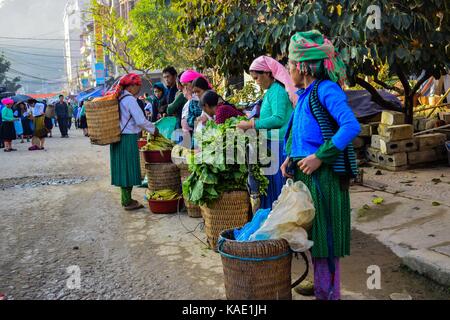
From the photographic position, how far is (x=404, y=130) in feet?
28.7

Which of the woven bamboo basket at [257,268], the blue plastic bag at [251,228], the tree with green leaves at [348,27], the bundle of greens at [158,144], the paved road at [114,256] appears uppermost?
the tree with green leaves at [348,27]

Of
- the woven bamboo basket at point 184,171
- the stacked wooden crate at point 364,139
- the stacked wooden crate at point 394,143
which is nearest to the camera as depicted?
the woven bamboo basket at point 184,171

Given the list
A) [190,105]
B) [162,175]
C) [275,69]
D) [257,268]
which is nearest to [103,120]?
[162,175]

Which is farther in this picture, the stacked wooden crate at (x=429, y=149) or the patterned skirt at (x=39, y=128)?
the patterned skirt at (x=39, y=128)

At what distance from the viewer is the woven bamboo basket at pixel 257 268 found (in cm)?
327

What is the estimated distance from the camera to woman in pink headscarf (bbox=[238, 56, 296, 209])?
14.3 feet

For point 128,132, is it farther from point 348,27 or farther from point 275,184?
point 348,27

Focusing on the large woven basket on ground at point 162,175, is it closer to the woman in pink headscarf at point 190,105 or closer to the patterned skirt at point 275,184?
the woman in pink headscarf at point 190,105

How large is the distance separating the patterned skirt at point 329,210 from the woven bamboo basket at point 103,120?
401cm

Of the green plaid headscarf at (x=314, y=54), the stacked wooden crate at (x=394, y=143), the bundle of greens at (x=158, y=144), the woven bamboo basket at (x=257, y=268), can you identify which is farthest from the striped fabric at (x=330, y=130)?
the stacked wooden crate at (x=394, y=143)

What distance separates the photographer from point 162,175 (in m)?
6.73

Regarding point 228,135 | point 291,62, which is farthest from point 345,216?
point 228,135

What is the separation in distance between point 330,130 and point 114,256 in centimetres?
288
